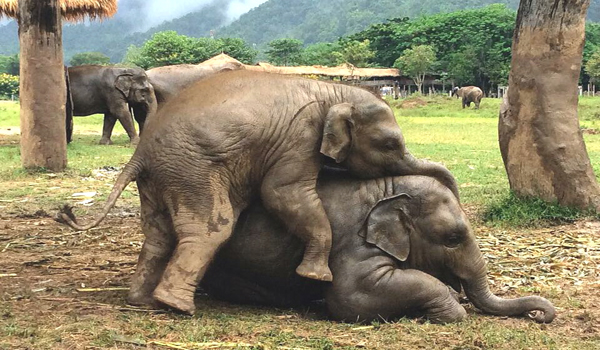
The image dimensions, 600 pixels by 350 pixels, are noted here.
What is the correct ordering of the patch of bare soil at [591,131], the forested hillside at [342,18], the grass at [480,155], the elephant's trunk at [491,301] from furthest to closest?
the forested hillside at [342,18] < the patch of bare soil at [591,131] < the grass at [480,155] < the elephant's trunk at [491,301]

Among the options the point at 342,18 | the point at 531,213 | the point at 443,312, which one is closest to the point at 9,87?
the point at 531,213

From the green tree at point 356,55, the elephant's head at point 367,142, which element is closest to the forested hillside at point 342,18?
the green tree at point 356,55

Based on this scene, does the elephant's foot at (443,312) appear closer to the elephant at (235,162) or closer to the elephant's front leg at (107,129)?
the elephant at (235,162)

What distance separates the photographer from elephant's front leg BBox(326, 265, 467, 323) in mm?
4586

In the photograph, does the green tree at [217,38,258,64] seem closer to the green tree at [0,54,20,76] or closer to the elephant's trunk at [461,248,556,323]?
the green tree at [0,54,20,76]

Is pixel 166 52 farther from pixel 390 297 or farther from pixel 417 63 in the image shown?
pixel 390 297

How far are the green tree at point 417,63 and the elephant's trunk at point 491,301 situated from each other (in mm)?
57619

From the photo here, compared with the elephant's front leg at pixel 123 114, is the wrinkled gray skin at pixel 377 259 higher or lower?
lower

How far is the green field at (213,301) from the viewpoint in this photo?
4.04 meters

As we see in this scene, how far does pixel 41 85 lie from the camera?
38.2 ft

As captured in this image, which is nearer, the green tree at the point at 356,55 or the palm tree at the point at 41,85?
the palm tree at the point at 41,85

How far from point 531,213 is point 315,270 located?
417 centimetres

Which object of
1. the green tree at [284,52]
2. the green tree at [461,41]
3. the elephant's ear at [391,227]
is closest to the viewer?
the elephant's ear at [391,227]

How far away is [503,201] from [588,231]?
108 cm
